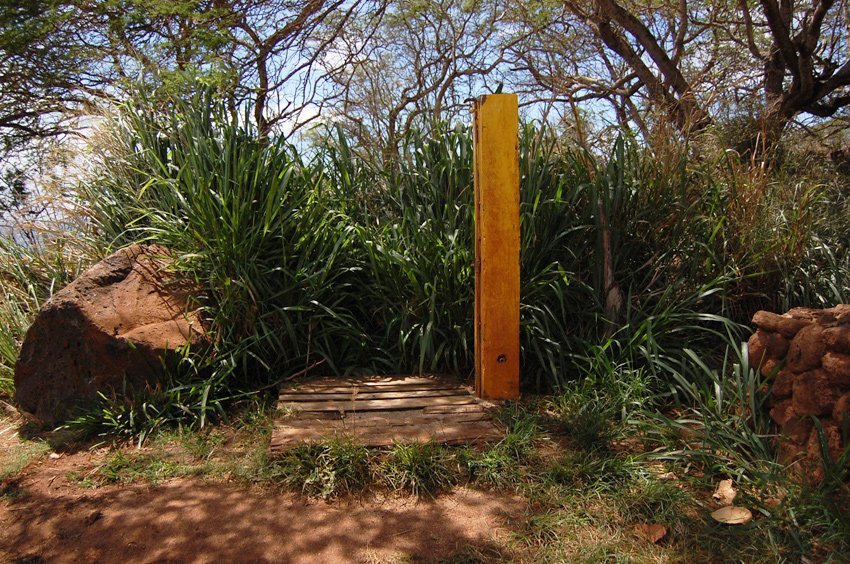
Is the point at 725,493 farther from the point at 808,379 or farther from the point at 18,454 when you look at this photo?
the point at 18,454

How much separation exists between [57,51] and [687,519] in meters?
8.15

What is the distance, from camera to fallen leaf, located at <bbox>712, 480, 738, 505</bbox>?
2658mm

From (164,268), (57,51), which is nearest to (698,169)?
(164,268)

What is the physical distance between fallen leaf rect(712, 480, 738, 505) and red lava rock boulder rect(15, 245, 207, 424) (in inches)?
122

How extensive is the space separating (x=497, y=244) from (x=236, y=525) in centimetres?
206

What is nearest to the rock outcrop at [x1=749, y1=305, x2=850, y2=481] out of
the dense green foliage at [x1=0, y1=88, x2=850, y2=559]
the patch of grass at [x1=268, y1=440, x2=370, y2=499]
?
the dense green foliage at [x1=0, y1=88, x2=850, y2=559]

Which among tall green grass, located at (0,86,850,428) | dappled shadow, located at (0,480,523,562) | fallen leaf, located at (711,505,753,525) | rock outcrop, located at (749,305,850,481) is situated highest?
tall green grass, located at (0,86,850,428)

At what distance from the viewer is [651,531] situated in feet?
8.18

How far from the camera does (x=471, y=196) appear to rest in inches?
175

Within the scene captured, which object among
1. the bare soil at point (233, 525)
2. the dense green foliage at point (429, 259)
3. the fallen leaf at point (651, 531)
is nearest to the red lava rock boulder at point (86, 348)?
the dense green foliage at point (429, 259)

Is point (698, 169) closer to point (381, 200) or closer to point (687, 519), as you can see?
point (381, 200)

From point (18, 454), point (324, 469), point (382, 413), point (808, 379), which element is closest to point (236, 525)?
point (324, 469)

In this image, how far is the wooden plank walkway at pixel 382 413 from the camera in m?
3.28

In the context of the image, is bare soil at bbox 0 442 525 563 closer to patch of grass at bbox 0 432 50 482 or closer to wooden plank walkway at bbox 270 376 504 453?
patch of grass at bbox 0 432 50 482
